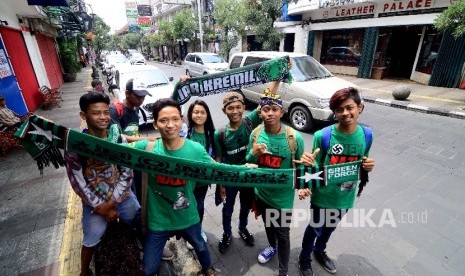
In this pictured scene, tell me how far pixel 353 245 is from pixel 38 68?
42.6 ft

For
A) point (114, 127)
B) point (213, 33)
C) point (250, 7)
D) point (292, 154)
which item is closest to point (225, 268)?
point (292, 154)

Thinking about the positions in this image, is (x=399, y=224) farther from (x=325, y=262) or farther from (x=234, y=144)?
(x=234, y=144)

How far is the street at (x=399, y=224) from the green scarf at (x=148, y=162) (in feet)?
4.11

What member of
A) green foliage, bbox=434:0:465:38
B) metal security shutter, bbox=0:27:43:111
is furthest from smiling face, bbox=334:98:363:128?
metal security shutter, bbox=0:27:43:111

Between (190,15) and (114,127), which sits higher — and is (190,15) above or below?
above

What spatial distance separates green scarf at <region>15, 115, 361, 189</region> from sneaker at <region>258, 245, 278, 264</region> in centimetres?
109

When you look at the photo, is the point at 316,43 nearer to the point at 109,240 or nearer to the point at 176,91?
the point at 176,91

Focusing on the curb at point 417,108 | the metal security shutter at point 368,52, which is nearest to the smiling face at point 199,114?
the curb at point 417,108

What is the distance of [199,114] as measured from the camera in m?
2.57

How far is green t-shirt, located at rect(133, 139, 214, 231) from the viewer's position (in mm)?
1972

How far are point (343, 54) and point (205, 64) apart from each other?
8.39 metres

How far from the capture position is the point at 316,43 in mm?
16531

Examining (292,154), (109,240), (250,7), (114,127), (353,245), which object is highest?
(250,7)

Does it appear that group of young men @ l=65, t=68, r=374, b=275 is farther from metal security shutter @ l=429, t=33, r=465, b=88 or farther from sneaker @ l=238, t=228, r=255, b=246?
metal security shutter @ l=429, t=33, r=465, b=88
